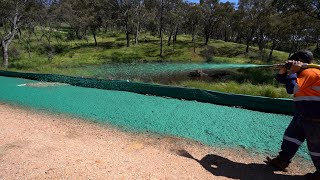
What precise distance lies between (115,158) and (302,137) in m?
3.18

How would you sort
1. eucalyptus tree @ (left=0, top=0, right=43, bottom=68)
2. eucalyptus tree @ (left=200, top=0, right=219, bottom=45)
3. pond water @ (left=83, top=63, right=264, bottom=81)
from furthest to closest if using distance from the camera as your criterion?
eucalyptus tree @ (left=200, top=0, right=219, bottom=45) < eucalyptus tree @ (left=0, top=0, right=43, bottom=68) < pond water @ (left=83, top=63, right=264, bottom=81)

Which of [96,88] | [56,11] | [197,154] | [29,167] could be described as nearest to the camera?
[29,167]

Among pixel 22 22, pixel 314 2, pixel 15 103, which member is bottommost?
pixel 15 103

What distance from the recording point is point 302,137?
15.0 feet

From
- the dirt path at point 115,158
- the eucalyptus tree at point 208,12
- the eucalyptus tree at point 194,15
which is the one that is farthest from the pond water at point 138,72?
the eucalyptus tree at point 208,12

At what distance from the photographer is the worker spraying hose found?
163 inches

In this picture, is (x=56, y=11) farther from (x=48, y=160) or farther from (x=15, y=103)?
(x=48, y=160)

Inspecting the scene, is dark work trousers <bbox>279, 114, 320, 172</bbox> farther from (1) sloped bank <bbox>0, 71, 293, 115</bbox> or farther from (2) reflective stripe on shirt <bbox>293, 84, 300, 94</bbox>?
(1) sloped bank <bbox>0, 71, 293, 115</bbox>

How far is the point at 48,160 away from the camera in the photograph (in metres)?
5.29

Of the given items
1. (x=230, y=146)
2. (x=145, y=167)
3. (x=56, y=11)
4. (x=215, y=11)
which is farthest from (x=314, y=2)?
(x=215, y=11)

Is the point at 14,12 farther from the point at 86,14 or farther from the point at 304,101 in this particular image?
the point at 304,101

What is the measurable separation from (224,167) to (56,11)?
110ft

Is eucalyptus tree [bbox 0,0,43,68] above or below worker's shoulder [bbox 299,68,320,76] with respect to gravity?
above

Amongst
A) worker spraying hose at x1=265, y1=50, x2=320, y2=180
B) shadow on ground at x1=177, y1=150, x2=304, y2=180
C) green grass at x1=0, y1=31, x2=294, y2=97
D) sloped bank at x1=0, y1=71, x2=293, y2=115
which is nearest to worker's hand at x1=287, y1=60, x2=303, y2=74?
worker spraying hose at x1=265, y1=50, x2=320, y2=180
